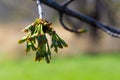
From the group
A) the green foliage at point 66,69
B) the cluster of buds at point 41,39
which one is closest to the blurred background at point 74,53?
the green foliage at point 66,69

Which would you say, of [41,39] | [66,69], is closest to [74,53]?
[66,69]

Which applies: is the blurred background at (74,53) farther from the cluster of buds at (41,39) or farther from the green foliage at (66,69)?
the cluster of buds at (41,39)

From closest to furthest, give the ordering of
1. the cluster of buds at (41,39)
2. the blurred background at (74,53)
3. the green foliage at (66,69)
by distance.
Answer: the cluster of buds at (41,39)
the green foliage at (66,69)
the blurred background at (74,53)

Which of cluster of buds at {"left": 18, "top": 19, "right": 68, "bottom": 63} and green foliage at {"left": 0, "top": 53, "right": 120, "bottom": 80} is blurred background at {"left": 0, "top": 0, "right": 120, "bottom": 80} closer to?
green foliage at {"left": 0, "top": 53, "right": 120, "bottom": 80}

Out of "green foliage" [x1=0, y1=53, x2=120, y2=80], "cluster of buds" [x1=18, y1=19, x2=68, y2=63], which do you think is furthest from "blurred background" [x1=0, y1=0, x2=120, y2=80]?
"cluster of buds" [x1=18, y1=19, x2=68, y2=63]

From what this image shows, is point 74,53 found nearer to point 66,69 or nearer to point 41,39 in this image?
point 66,69

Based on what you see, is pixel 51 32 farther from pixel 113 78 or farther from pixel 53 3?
pixel 113 78
